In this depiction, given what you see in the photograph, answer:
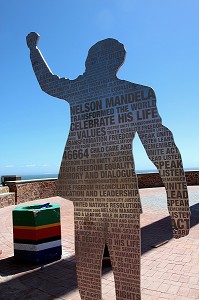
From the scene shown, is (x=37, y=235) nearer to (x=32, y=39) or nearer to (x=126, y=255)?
(x=126, y=255)

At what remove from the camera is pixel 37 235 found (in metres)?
5.62

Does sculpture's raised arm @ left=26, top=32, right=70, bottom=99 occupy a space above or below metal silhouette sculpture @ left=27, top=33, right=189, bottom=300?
above

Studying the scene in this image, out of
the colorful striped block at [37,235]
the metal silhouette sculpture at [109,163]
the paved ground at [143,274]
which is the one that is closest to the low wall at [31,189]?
the paved ground at [143,274]

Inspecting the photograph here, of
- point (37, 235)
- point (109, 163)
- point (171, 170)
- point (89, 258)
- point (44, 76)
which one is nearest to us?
point (171, 170)

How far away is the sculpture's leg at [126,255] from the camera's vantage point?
2977mm

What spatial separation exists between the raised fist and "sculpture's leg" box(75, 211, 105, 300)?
2.16m

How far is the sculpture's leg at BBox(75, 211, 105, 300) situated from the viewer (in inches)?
127

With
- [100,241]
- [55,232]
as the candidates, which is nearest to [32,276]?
[55,232]

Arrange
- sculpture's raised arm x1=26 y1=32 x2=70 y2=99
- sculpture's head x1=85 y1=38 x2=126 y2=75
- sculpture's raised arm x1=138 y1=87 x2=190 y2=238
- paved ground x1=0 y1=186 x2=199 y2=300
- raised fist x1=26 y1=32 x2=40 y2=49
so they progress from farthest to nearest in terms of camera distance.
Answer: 1. paved ground x1=0 y1=186 x2=199 y2=300
2. raised fist x1=26 y1=32 x2=40 y2=49
3. sculpture's raised arm x1=26 y1=32 x2=70 y2=99
4. sculpture's head x1=85 y1=38 x2=126 y2=75
5. sculpture's raised arm x1=138 y1=87 x2=190 y2=238

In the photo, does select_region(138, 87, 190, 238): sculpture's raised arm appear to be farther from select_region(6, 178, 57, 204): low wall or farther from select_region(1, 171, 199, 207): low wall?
select_region(6, 178, 57, 204): low wall

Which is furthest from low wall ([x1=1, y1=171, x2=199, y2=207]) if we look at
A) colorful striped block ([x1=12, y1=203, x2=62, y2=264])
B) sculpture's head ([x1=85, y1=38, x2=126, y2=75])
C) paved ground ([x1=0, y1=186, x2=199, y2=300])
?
sculpture's head ([x1=85, y1=38, x2=126, y2=75])

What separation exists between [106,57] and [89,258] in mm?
2159

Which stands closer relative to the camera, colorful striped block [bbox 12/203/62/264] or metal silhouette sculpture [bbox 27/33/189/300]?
metal silhouette sculpture [bbox 27/33/189/300]

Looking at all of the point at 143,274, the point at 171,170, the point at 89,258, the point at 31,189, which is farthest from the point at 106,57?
the point at 31,189
